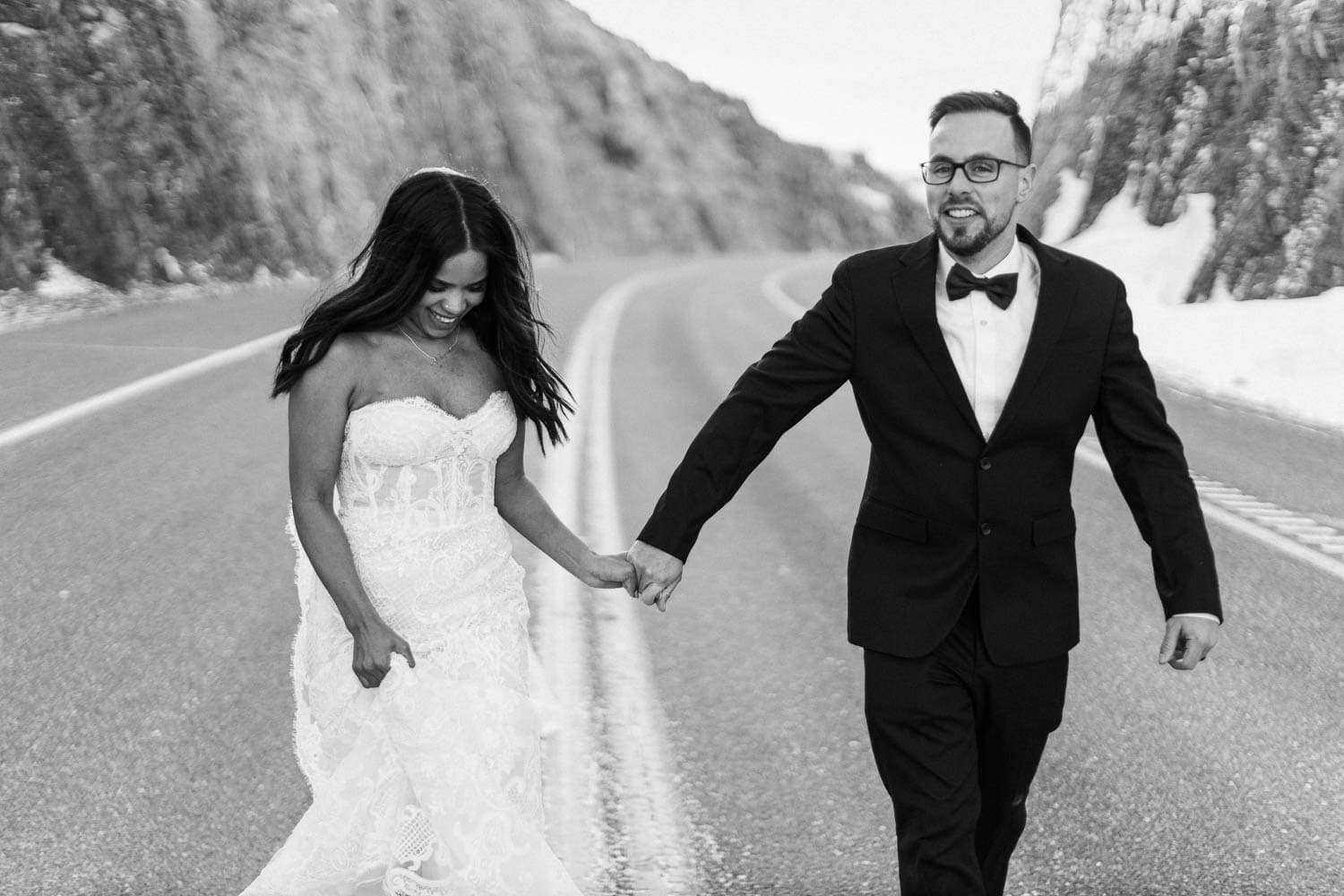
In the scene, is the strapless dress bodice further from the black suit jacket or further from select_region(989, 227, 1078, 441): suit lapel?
select_region(989, 227, 1078, 441): suit lapel

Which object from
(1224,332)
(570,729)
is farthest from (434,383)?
(1224,332)

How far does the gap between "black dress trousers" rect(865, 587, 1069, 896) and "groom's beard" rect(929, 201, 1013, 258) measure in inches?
33.6

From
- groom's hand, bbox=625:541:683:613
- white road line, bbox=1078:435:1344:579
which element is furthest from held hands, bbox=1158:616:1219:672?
white road line, bbox=1078:435:1344:579

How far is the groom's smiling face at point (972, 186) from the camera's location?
3557mm

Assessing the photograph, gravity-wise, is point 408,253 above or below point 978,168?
below

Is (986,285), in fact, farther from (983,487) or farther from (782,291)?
(782,291)

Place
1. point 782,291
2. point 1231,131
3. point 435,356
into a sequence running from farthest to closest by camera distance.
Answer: point 782,291, point 1231,131, point 435,356

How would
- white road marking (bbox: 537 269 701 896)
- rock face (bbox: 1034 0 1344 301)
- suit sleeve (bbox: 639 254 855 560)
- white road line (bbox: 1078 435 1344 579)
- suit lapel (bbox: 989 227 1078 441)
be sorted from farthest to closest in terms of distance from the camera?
1. rock face (bbox: 1034 0 1344 301)
2. white road line (bbox: 1078 435 1344 579)
3. white road marking (bbox: 537 269 701 896)
4. suit sleeve (bbox: 639 254 855 560)
5. suit lapel (bbox: 989 227 1078 441)

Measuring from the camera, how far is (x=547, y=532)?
4.03 m

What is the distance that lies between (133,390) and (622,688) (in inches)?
285

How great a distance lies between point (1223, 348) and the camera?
53.0ft

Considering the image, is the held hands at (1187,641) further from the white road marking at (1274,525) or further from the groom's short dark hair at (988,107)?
the white road marking at (1274,525)

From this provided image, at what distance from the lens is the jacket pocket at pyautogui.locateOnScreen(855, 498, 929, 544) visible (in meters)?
3.67

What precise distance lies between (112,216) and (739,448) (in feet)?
58.3
